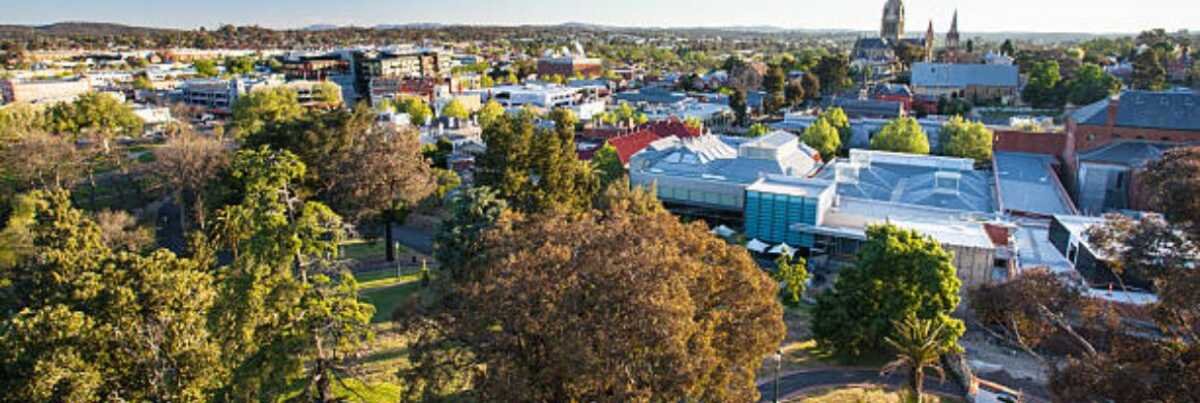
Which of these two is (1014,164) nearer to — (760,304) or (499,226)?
(760,304)

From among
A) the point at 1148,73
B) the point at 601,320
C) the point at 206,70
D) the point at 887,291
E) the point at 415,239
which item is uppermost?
the point at 1148,73

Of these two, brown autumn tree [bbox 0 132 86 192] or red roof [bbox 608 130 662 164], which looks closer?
brown autumn tree [bbox 0 132 86 192]

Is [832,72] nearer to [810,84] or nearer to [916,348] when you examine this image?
[810,84]


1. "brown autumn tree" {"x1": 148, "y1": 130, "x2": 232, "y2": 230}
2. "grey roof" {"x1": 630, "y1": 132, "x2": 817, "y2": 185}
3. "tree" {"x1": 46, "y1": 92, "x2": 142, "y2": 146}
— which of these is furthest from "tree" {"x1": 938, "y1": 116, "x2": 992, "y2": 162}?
"tree" {"x1": 46, "y1": 92, "x2": 142, "y2": 146}

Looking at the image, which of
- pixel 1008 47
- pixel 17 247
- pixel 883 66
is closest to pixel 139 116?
pixel 17 247

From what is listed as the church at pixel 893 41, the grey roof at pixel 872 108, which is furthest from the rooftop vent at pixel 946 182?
the church at pixel 893 41

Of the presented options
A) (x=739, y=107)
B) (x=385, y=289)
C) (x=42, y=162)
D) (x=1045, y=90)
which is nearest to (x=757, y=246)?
(x=385, y=289)

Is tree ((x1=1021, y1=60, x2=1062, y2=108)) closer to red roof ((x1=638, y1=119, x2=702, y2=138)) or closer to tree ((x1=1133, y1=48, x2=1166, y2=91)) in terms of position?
tree ((x1=1133, y1=48, x2=1166, y2=91))
